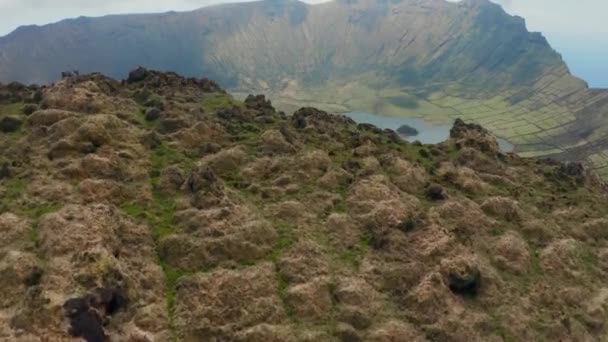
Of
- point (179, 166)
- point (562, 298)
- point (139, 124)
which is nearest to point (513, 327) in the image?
point (562, 298)

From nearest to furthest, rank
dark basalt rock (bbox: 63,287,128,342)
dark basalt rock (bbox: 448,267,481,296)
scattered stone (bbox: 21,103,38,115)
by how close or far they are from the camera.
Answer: dark basalt rock (bbox: 63,287,128,342) → dark basalt rock (bbox: 448,267,481,296) → scattered stone (bbox: 21,103,38,115)

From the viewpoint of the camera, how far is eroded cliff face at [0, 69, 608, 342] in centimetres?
4638

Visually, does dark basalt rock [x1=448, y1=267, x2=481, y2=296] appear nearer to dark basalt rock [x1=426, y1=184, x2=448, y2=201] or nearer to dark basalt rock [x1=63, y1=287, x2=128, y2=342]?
dark basalt rock [x1=426, y1=184, x2=448, y2=201]

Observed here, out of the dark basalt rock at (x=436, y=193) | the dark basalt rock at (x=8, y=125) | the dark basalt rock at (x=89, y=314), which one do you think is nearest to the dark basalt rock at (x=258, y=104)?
the dark basalt rock at (x=436, y=193)

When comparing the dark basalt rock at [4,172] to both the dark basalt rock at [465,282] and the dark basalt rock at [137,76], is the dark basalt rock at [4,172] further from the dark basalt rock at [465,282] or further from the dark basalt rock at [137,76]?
the dark basalt rock at [465,282]

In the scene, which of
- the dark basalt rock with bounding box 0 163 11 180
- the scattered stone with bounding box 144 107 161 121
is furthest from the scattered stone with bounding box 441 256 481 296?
the dark basalt rock with bounding box 0 163 11 180

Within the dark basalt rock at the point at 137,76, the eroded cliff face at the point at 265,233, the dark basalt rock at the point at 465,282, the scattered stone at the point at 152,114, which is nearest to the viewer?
the eroded cliff face at the point at 265,233

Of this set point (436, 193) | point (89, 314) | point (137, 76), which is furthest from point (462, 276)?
point (137, 76)

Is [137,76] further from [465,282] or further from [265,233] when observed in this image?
[465,282]

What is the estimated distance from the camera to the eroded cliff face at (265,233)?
46375 mm

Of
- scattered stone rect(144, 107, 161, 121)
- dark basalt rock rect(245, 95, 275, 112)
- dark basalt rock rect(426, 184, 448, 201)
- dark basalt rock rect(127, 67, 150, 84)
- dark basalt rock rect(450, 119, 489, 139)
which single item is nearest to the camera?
dark basalt rock rect(426, 184, 448, 201)

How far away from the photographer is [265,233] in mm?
56781

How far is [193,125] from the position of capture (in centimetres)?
7775

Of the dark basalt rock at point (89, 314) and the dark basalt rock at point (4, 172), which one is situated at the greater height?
the dark basalt rock at point (4, 172)
